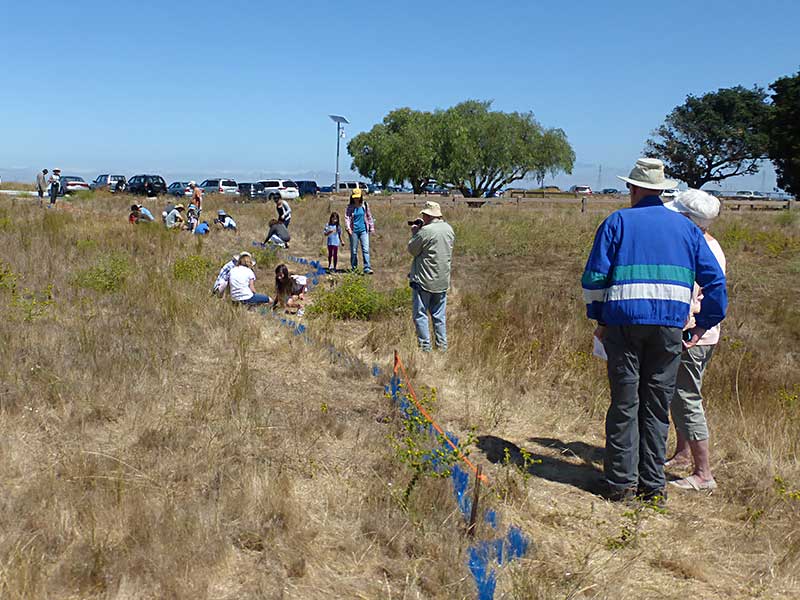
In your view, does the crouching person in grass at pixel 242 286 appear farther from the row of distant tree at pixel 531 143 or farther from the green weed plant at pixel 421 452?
the row of distant tree at pixel 531 143

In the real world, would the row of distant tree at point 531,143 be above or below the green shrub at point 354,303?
above

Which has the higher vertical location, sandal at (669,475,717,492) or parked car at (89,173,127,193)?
parked car at (89,173,127,193)

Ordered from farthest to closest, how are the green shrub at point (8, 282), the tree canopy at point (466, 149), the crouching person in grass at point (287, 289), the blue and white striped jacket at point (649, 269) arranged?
the tree canopy at point (466, 149) < the crouching person in grass at point (287, 289) < the green shrub at point (8, 282) < the blue and white striped jacket at point (649, 269)

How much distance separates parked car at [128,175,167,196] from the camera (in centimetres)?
3609

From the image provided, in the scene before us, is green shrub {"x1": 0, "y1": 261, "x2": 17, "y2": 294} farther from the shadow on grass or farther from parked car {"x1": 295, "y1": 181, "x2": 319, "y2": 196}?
parked car {"x1": 295, "y1": 181, "x2": 319, "y2": 196}

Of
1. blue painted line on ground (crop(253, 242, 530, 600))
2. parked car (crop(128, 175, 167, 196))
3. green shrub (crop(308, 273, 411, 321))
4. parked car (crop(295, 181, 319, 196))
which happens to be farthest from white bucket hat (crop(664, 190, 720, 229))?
parked car (crop(295, 181, 319, 196))

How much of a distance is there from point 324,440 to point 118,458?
125 centimetres

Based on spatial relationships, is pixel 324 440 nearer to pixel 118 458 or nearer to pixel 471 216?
pixel 118 458

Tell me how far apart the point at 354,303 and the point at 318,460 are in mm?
4759

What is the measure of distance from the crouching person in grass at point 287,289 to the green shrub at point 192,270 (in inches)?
44.4

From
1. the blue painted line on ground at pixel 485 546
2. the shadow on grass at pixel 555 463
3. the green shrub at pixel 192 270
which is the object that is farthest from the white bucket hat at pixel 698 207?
the green shrub at pixel 192 270

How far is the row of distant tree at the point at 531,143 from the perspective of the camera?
174ft

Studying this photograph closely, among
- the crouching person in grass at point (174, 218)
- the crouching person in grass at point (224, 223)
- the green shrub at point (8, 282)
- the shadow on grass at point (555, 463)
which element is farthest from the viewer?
the crouching person in grass at point (224, 223)

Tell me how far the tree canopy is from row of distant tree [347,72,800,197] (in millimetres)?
80
